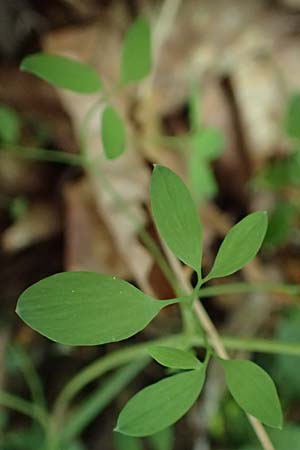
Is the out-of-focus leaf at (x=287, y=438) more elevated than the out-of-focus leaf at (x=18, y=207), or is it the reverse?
the out-of-focus leaf at (x=18, y=207)

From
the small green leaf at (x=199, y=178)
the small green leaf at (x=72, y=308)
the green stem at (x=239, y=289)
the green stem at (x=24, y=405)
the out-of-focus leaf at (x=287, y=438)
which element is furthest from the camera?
the small green leaf at (x=199, y=178)

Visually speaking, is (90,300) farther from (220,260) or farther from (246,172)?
(246,172)

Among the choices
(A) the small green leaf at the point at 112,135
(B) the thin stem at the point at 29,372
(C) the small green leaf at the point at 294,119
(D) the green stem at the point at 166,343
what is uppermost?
(A) the small green leaf at the point at 112,135

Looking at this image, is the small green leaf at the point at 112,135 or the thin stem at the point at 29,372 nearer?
the small green leaf at the point at 112,135

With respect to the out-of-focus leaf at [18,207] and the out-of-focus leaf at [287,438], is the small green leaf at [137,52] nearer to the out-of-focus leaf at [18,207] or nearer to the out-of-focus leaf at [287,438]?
the out-of-focus leaf at [18,207]

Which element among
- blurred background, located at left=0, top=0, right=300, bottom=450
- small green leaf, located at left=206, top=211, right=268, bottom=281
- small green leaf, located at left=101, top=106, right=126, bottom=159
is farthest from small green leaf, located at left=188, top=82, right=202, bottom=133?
small green leaf, located at left=206, top=211, right=268, bottom=281

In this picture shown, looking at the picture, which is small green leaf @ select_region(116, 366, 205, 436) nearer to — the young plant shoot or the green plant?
the young plant shoot

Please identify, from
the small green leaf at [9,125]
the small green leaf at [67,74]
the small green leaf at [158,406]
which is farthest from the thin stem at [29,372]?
the small green leaf at [158,406]

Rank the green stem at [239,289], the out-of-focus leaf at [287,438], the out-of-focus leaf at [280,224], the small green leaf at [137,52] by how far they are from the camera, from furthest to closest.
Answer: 1. the out-of-focus leaf at [280,224]
2. the out-of-focus leaf at [287,438]
3. the small green leaf at [137,52]
4. the green stem at [239,289]
